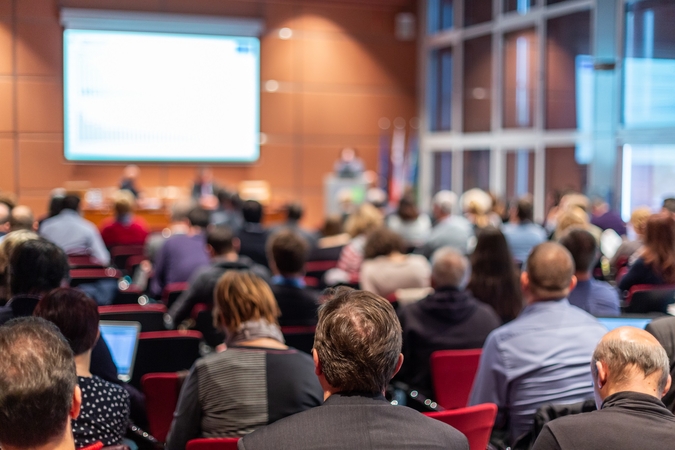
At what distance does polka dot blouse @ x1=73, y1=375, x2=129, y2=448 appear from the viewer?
2.52 m

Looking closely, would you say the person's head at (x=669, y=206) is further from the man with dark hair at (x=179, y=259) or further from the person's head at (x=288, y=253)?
the man with dark hair at (x=179, y=259)

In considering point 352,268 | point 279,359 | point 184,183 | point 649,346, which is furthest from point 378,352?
point 184,183

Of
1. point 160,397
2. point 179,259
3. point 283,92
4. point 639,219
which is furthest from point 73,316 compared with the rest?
point 283,92

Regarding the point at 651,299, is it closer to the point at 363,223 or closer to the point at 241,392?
the point at 363,223

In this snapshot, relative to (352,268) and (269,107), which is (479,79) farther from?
(352,268)

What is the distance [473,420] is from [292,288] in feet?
7.34

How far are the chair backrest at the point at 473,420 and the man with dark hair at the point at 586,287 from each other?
1.79 m

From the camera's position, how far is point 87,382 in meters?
2.55

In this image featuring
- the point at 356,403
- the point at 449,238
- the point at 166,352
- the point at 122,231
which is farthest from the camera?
the point at 122,231

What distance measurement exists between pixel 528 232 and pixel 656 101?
2.84m

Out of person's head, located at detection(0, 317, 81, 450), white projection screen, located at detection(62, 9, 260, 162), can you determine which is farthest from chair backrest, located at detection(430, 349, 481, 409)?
white projection screen, located at detection(62, 9, 260, 162)

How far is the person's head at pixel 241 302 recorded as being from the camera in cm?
305

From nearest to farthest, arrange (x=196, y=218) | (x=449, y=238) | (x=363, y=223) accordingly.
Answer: (x=196, y=218) → (x=363, y=223) → (x=449, y=238)

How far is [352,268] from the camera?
6562 millimetres
